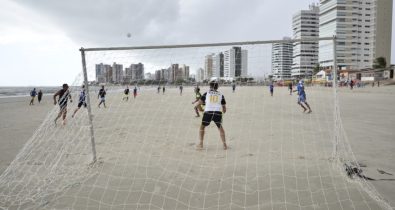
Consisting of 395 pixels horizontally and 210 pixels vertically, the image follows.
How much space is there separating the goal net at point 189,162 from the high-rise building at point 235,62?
0.09 feet

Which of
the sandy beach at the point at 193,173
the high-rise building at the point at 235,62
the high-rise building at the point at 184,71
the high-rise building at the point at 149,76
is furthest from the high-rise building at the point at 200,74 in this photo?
the sandy beach at the point at 193,173

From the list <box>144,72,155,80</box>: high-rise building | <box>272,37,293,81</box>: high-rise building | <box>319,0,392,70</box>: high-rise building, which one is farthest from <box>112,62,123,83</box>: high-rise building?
<box>319,0,392,70</box>: high-rise building

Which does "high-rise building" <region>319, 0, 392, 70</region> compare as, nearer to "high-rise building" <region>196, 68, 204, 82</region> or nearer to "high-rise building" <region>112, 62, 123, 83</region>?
"high-rise building" <region>196, 68, 204, 82</region>

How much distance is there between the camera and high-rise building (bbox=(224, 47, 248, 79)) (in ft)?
21.0

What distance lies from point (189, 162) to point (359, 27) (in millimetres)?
110653

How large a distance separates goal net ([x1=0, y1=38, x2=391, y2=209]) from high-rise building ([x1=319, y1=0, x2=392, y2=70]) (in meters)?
92.2

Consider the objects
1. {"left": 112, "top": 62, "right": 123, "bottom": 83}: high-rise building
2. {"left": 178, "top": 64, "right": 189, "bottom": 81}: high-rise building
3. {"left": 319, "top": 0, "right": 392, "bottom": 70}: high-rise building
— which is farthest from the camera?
{"left": 319, "top": 0, "right": 392, "bottom": 70}: high-rise building

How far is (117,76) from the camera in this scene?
288 inches

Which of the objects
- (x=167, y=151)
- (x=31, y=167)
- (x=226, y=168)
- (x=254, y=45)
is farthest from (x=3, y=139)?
(x=254, y=45)

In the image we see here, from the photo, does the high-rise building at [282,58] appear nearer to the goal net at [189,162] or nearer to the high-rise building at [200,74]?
the goal net at [189,162]

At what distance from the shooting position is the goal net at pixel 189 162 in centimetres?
388

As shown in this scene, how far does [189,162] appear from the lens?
5.50 metres

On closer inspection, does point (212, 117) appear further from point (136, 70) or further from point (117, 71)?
point (117, 71)

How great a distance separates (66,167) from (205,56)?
3.57 meters
